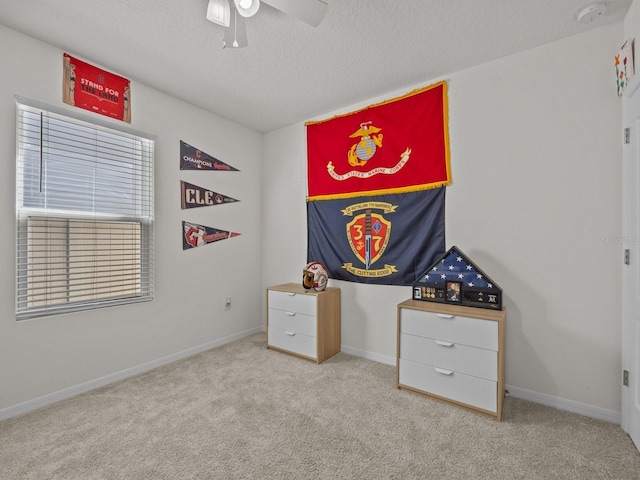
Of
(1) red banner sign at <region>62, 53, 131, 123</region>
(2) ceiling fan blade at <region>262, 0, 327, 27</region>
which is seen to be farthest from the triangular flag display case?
(1) red banner sign at <region>62, 53, 131, 123</region>

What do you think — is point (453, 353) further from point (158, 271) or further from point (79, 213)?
point (79, 213)

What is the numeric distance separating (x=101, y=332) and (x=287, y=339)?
1541 millimetres

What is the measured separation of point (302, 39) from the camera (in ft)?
6.78

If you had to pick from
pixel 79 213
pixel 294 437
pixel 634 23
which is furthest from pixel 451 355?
pixel 79 213

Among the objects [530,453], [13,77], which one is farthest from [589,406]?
[13,77]

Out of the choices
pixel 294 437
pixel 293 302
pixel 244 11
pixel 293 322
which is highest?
pixel 244 11

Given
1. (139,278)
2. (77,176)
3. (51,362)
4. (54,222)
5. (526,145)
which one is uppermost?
(526,145)

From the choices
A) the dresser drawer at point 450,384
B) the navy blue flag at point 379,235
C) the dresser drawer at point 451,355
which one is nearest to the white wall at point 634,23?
the navy blue flag at point 379,235

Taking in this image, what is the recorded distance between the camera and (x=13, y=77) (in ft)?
6.57

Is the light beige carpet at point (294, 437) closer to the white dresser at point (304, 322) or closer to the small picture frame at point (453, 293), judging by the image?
the white dresser at point (304, 322)

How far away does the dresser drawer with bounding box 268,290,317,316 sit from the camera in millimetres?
2840

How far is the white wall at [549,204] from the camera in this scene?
193 cm

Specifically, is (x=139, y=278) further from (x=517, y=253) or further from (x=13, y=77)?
(x=517, y=253)

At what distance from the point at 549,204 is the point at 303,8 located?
6.57 ft
